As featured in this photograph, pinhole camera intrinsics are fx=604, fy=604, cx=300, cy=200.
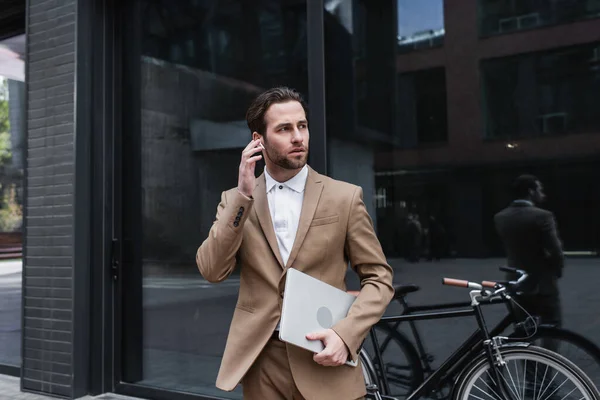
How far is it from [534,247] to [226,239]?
7.41 ft

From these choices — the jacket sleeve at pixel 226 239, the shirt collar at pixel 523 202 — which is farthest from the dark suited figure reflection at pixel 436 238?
the jacket sleeve at pixel 226 239

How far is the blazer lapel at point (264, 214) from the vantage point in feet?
6.50

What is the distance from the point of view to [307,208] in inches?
78.4

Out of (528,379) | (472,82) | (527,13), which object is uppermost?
(527,13)

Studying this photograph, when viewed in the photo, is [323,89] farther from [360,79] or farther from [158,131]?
[158,131]

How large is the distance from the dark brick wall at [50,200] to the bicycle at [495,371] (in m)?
2.67

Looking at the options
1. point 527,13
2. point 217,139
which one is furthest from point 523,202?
point 217,139

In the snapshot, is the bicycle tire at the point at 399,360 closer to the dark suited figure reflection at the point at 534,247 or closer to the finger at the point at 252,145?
the dark suited figure reflection at the point at 534,247

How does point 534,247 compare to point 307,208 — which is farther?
point 534,247

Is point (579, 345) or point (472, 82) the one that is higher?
point (472, 82)

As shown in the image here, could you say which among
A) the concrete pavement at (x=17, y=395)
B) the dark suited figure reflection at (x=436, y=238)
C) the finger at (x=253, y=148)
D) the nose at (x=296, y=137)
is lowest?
the concrete pavement at (x=17, y=395)

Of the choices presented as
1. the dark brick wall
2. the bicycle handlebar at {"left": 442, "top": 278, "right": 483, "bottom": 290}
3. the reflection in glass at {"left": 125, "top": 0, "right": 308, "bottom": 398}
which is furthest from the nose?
the dark brick wall

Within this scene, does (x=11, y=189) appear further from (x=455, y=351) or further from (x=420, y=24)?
(x=455, y=351)

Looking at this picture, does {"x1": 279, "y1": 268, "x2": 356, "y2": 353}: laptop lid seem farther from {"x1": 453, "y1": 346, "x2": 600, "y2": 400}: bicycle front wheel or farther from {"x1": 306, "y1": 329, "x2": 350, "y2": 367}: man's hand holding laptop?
{"x1": 453, "y1": 346, "x2": 600, "y2": 400}: bicycle front wheel
